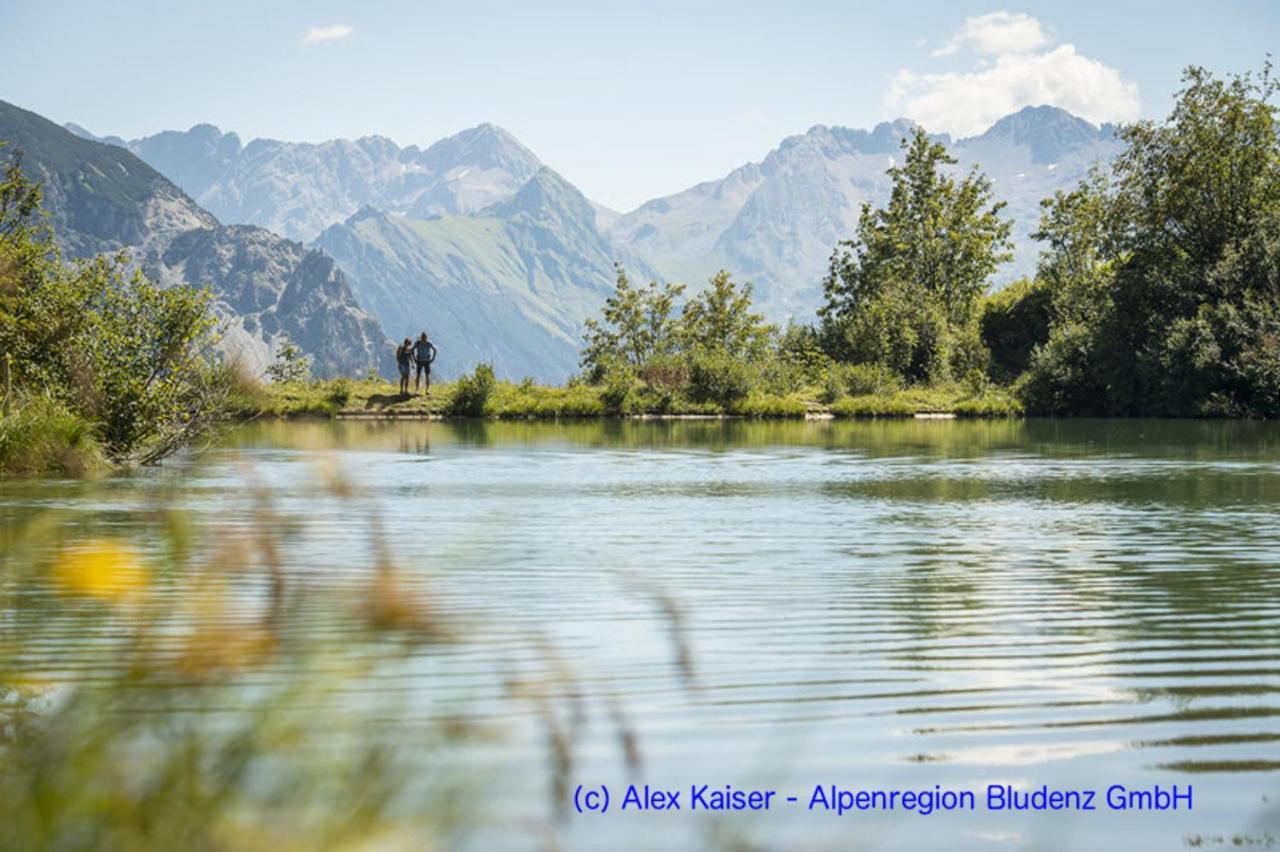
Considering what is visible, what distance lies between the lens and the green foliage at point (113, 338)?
84.9 feet

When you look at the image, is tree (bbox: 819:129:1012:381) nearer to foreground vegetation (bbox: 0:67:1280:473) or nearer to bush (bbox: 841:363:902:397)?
foreground vegetation (bbox: 0:67:1280:473)

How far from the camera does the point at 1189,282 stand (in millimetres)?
61781

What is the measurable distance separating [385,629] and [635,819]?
11.9 ft

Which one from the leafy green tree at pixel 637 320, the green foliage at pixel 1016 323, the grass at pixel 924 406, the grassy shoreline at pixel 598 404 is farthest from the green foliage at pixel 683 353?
the green foliage at pixel 1016 323

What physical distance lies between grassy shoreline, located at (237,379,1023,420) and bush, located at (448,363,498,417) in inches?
3.0

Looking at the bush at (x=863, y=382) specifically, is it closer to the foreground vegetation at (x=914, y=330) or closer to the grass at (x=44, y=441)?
the foreground vegetation at (x=914, y=330)

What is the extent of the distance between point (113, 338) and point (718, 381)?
42.3 m

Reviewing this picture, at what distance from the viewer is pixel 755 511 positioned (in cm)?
2094

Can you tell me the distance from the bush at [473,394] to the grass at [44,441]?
3654 cm

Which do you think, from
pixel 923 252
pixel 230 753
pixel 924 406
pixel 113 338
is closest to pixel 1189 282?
pixel 924 406

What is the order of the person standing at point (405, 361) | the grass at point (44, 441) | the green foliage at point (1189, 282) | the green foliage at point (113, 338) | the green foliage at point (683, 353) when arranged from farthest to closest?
1. the green foliage at point (683, 353)
2. the person standing at point (405, 361)
3. the green foliage at point (1189, 282)
4. the green foliage at point (113, 338)
5. the grass at point (44, 441)

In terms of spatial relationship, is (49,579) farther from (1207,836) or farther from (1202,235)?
(1202,235)

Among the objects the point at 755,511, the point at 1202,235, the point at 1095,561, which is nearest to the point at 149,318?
the point at 755,511

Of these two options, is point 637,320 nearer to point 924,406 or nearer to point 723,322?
point 723,322
